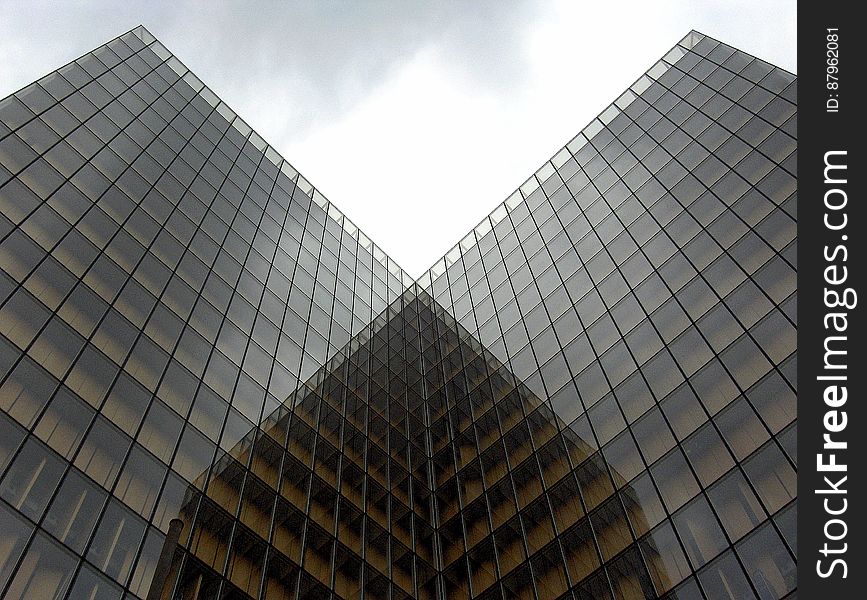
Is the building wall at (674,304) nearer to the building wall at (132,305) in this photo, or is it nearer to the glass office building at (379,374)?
the glass office building at (379,374)

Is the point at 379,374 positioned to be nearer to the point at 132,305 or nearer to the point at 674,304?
the point at 132,305

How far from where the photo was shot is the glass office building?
2134 centimetres

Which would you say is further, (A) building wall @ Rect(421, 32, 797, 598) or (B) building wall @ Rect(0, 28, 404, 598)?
(A) building wall @ Rect(421, 32, 797, 598)

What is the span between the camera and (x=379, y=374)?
38.1m

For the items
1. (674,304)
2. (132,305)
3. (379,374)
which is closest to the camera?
(132,305)

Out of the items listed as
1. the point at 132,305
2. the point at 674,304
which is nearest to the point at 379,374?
the point at 132,305

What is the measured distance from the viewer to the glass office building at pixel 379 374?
21344mm

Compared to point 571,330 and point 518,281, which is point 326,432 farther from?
point 518,281

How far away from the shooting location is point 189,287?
3062cm

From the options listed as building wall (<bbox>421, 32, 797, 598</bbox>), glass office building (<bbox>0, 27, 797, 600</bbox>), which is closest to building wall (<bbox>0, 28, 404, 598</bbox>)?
glass office building (<bbox>0, 27, 797, 600</bbox>)

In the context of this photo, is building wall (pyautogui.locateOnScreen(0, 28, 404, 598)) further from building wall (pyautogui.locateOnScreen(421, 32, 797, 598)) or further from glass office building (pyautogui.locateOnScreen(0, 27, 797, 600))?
building wall (pyautogui.locateOnScreen(421, 32, 797, 598))

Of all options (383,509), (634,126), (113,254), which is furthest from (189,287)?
(634,126)

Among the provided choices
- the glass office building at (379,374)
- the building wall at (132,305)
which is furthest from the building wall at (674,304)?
the building wall at (132,305)
